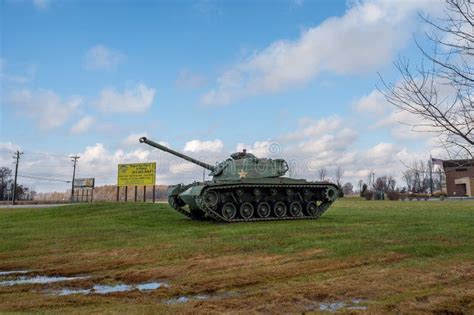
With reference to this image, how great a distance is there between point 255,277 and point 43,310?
3219 mm

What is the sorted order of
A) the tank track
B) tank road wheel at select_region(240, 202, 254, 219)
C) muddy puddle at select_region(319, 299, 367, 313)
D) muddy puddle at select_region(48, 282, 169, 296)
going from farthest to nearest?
1. tank road wheel at select_region(240, 202, 254, 219)
2. the tank track
3. muddy puddle at select_region(48, 282, 169, 296)
4. muddy puddle at select_region(319, 299, 367, 313)

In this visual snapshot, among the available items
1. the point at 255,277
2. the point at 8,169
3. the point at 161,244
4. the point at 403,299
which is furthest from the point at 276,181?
the point at 8,169

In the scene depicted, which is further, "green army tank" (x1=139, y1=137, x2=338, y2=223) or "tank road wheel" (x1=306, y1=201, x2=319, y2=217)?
"tank road wheel" (x1=306, y1=201, x2=319, y2=217)

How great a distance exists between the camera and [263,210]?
17766mm

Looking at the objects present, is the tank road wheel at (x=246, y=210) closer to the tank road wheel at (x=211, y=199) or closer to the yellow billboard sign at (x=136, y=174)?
the tank road wheel at (x=211, y=199)

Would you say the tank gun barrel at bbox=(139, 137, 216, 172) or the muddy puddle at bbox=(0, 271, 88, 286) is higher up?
the tank gun barrel at bbox=(139, 137, 216, 172)

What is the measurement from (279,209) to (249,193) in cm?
136

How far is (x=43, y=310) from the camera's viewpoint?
225 inches

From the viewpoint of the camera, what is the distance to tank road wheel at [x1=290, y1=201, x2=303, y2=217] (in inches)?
725

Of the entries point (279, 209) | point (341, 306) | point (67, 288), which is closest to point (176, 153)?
point (279, 209)

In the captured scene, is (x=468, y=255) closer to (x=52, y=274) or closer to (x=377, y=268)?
(x=377, y=268)

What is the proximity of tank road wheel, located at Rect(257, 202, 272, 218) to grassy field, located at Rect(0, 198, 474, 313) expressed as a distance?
9.87 ft

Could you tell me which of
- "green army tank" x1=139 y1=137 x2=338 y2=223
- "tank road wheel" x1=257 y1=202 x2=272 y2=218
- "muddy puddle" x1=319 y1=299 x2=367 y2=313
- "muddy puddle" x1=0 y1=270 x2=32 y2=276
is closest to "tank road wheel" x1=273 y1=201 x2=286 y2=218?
"green army tank" x1=139 y1=137 x2=338 y2=223

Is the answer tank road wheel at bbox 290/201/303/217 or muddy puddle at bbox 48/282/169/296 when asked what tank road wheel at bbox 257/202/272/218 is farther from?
muddy puddle at bbox 48/282/169/296
